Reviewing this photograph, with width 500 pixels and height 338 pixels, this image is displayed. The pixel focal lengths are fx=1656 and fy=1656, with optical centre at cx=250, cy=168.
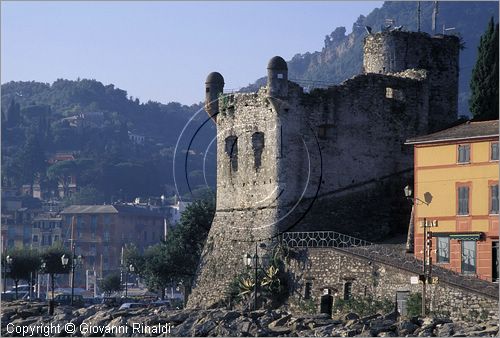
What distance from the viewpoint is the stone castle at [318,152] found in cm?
7219

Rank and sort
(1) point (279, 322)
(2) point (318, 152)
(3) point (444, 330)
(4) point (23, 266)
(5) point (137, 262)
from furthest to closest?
(5) point (137, 262), (4) point (23, 266), (2) point (318, 152), (1) point (279, 322), (3) point (444, 330)

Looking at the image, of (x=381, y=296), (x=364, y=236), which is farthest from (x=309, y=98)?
(x=381, y=296)

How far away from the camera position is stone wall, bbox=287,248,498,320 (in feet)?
195

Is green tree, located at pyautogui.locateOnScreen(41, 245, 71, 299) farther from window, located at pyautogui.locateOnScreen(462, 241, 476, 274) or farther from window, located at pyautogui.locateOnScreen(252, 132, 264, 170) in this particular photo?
window, located at pyautogui.locateOnScreen(462, 241, 476, 274)

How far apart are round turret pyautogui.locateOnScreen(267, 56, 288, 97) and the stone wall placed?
7026 millimetres

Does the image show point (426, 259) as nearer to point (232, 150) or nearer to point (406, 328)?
point (406, 328)

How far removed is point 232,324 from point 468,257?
32.0 feet

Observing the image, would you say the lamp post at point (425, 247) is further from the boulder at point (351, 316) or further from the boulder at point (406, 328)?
the boulder at point (351, 316)

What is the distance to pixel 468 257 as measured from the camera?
2517 inches

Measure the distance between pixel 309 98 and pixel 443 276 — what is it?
44.5ft

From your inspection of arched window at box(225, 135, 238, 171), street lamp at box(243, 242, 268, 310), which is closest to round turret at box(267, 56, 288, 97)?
arched window at box(225, 135, 238, 171)

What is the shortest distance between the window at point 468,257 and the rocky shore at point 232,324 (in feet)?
13.5

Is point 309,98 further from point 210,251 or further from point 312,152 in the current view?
point 210,251

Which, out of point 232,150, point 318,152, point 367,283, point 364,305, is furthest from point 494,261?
point 232,150
